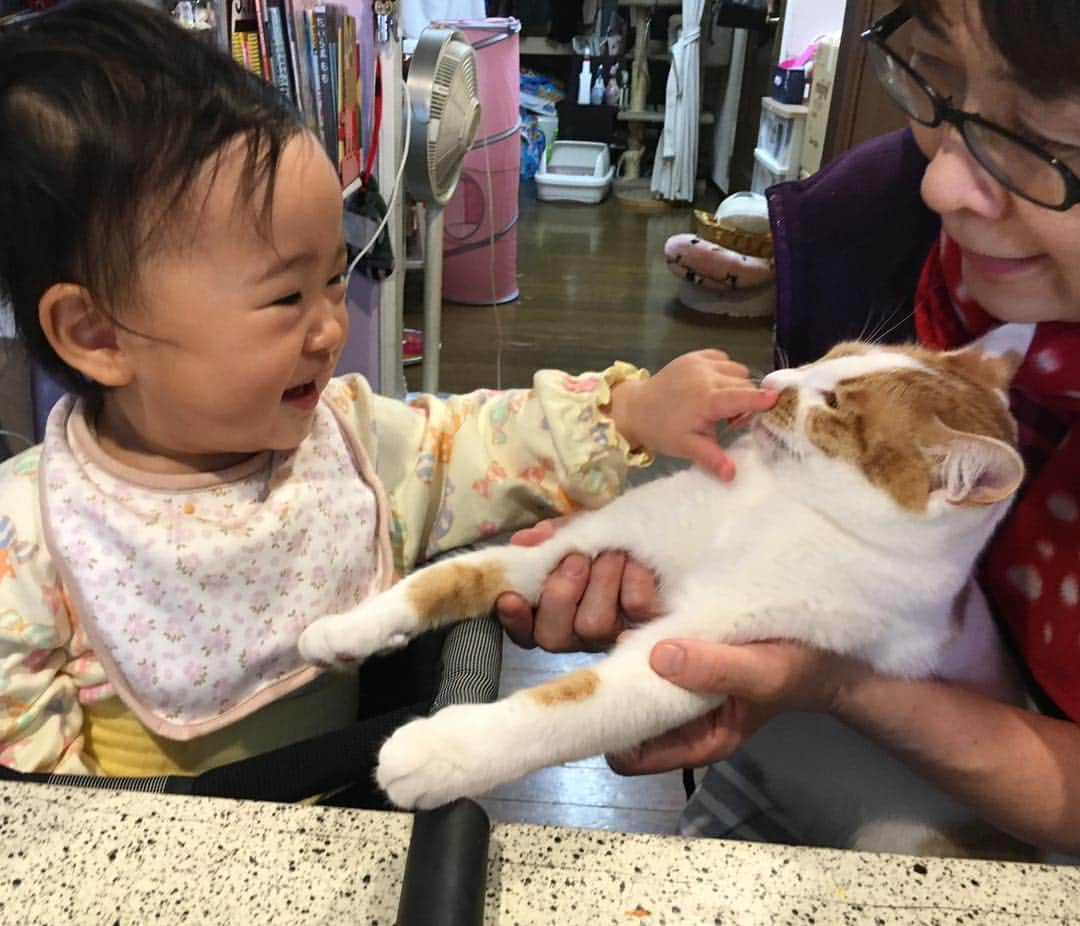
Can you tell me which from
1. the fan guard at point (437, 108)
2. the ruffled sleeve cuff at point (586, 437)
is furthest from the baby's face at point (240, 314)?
the fan guard at point (437, 108)

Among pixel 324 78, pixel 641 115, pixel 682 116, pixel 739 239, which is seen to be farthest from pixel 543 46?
pixel 324 78

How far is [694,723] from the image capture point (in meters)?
0.80

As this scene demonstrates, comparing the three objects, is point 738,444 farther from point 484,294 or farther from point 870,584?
point 484,294

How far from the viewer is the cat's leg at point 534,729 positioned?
61 cm

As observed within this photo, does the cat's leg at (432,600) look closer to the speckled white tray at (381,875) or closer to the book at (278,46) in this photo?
the speckled white tray at (381,875)

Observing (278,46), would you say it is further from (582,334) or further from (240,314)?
(582,334)

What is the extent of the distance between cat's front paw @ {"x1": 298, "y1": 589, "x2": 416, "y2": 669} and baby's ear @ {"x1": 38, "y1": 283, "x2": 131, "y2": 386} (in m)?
0.28

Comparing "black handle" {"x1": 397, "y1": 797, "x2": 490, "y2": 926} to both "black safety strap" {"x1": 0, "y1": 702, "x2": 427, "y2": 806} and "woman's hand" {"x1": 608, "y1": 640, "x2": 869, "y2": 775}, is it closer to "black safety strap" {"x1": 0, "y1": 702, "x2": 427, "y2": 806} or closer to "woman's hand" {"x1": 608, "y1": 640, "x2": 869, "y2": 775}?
"black safety strap" {"x1": 0, "y1": 702, "x2": 427, "y2": 806}

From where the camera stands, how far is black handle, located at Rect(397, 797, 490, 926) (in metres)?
0.42

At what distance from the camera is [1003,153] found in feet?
2.15

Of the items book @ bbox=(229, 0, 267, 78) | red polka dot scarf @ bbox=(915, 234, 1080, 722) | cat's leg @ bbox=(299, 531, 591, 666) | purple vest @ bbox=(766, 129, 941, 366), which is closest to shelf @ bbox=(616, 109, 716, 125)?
book @ bbox=(229, 0, 267, 78)

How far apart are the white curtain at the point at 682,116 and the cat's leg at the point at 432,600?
5247 mm

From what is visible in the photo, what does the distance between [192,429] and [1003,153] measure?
0.71 m

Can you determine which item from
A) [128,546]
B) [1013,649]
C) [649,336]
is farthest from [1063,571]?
[649,336]
